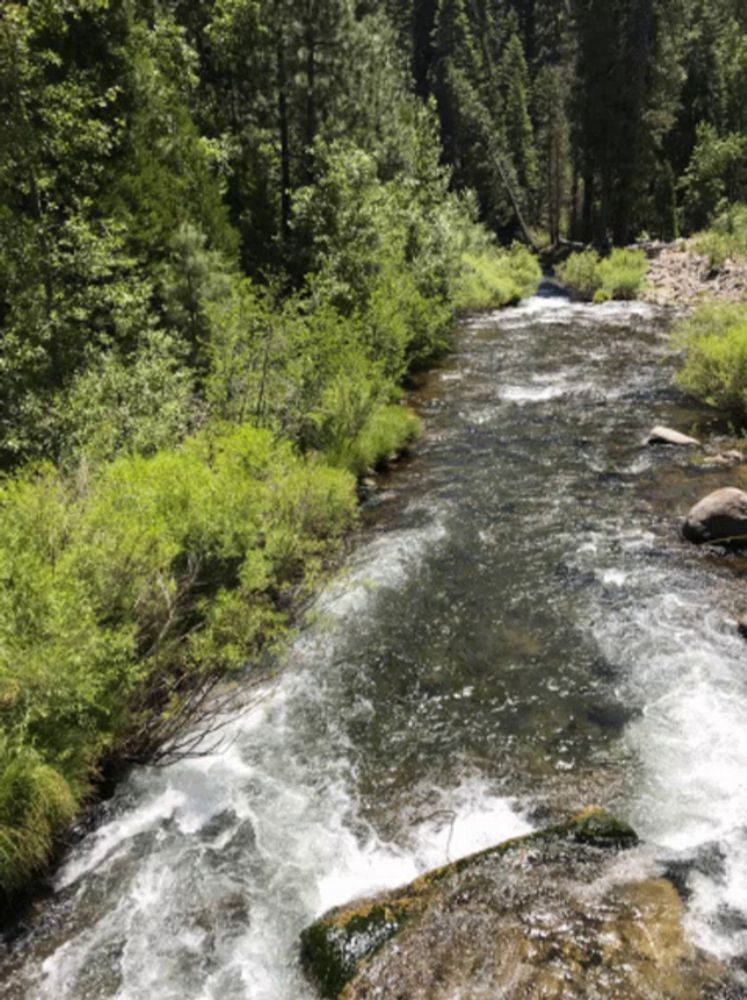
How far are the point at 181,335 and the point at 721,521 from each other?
39.4 ft

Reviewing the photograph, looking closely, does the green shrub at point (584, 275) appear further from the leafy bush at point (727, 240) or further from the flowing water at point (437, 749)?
the flowing water at point (437, 749)

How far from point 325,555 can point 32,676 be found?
19.7 ft

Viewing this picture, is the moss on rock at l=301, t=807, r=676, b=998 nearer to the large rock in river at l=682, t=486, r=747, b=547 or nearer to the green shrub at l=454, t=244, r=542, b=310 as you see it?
the large rock in river at l=682, t=486, r=747, b=547

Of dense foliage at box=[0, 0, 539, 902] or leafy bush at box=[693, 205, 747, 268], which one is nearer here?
dense foliage at box=[0, 0, 539, 902]

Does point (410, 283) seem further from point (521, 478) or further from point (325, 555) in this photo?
point (325, 555)

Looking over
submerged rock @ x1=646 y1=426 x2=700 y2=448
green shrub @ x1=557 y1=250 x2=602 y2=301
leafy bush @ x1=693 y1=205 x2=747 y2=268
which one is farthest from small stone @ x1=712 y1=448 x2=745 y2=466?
green shrub @ x1=557 y1=250 x2=602 y2=301

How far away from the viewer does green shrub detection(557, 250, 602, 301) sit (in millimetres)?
35125

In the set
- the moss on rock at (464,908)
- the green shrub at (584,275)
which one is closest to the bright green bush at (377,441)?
the moss on rock at (464,908)

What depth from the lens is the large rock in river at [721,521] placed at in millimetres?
11102

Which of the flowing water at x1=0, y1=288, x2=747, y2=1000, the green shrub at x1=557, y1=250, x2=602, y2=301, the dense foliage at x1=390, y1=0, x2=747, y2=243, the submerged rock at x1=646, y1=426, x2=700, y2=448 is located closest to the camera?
the flowing water at x1=0, y1=288, x2=747, y2=1000

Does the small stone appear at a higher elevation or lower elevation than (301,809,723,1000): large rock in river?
lower

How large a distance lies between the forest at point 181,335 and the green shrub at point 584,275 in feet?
7.45

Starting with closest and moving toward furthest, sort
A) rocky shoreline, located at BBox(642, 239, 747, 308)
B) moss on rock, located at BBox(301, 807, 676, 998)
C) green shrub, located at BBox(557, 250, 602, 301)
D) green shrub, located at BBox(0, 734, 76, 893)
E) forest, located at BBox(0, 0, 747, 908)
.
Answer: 1. moss on rock, located at BBox(301, 807, 676, 998)
2. green shrub, located at BBox(0, 734, 76, 893)
3. forest, located at BBox(0, 0, 747, 908)
4. rocky shoreline, located at BBox(642, 239, 747, 308)
5. green shrub, located at BBox(557, 250, 602, 301)

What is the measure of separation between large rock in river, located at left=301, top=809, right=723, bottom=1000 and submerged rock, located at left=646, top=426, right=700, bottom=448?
11352mm
